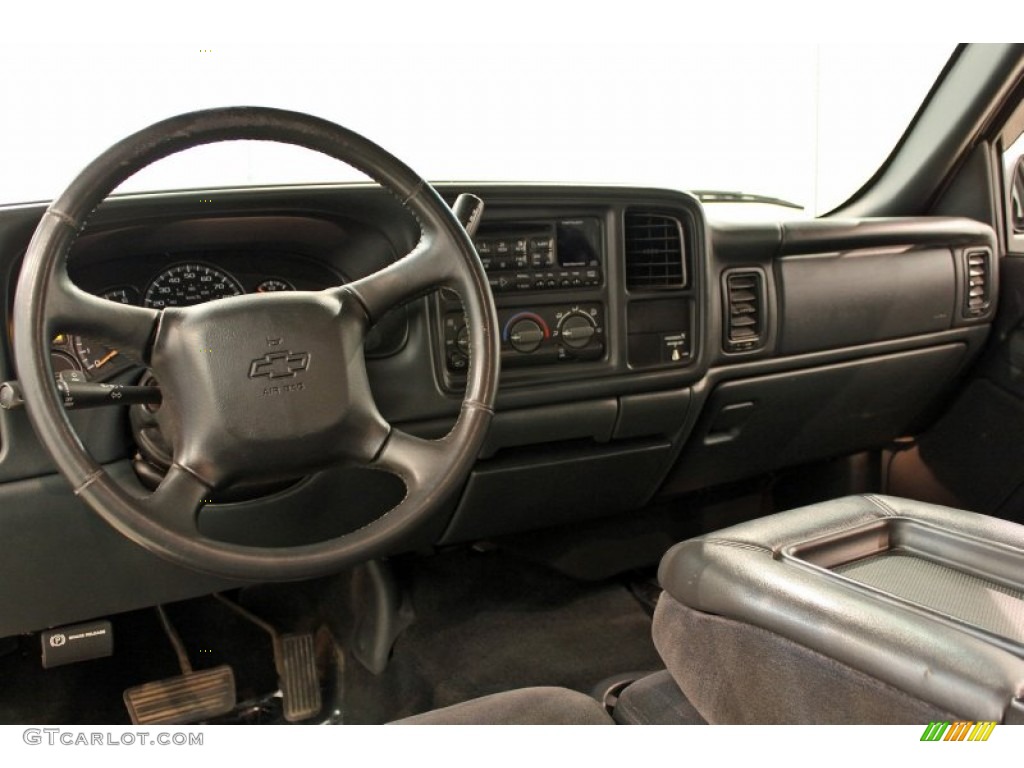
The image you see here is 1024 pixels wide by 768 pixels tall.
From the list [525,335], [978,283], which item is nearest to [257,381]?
[525,335]

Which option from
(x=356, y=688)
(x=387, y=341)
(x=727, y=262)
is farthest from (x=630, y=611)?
(x=387, y=341)

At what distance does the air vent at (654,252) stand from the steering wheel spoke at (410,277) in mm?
565

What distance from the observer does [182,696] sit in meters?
1.61

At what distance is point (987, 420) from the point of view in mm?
2258

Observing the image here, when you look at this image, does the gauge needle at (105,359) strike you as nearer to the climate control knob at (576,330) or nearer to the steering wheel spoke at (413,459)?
the steering wheel spoke at (413,459)

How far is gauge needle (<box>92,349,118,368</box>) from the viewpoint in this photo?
1.21 metres

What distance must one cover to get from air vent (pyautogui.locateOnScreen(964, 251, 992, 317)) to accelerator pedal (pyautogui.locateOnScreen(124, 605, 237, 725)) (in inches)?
74.2

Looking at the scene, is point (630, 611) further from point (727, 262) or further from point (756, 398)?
point (727, 262)

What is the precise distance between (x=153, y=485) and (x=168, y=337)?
334 mm

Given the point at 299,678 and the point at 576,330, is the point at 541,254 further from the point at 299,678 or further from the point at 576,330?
the point at 299,678

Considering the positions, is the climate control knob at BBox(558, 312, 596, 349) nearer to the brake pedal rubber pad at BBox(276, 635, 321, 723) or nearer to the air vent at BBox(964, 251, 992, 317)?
the brake pedal rubber pad at BBox(276, 635, 321, 723)

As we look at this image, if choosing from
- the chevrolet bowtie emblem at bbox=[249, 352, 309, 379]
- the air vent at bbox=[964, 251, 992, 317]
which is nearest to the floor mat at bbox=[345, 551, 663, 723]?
the chevrolet bowtie emblem at bbox=[249, 352, 309, 379]

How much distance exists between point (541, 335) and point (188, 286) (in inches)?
22.8
